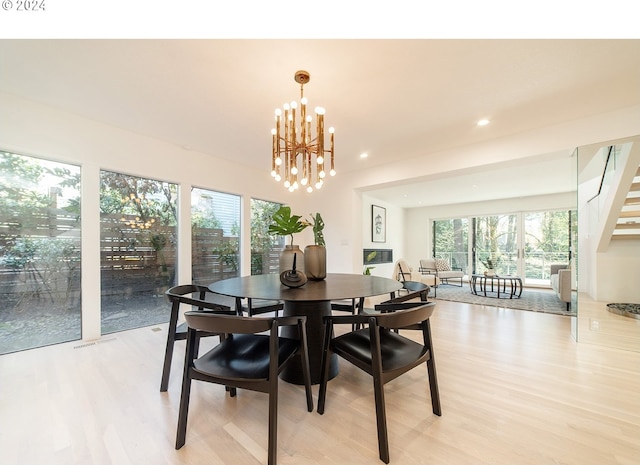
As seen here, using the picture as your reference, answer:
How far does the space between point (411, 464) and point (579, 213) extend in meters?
3.52

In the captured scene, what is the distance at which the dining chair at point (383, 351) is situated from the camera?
1.33 m

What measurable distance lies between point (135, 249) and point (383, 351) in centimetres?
326

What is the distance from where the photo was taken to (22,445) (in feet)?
4.58

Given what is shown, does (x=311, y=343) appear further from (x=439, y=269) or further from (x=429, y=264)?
(x=439, y=269)

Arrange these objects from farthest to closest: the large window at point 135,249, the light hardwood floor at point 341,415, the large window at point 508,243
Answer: the large window at point 508,243 → the large window at point 135,249 → the light hardwood floor at point 341,415

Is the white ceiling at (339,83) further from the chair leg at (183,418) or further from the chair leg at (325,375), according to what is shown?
the chair leg at (183,418)

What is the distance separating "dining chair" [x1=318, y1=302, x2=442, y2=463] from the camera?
133 cm

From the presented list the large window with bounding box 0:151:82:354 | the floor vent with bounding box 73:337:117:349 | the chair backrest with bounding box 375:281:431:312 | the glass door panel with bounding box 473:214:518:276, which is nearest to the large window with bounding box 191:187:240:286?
the floor vent with bounding box 73:337:117:349

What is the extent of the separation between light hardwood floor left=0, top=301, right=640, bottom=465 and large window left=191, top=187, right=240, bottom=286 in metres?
1.59

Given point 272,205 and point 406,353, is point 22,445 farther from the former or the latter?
point 272,205

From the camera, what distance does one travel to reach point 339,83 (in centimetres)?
230

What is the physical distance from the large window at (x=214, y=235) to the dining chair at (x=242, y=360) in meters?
2.63

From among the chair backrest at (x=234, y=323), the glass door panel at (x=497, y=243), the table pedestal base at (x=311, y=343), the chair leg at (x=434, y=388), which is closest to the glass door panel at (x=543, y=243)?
the glass door panel at (x=497, y=243)
